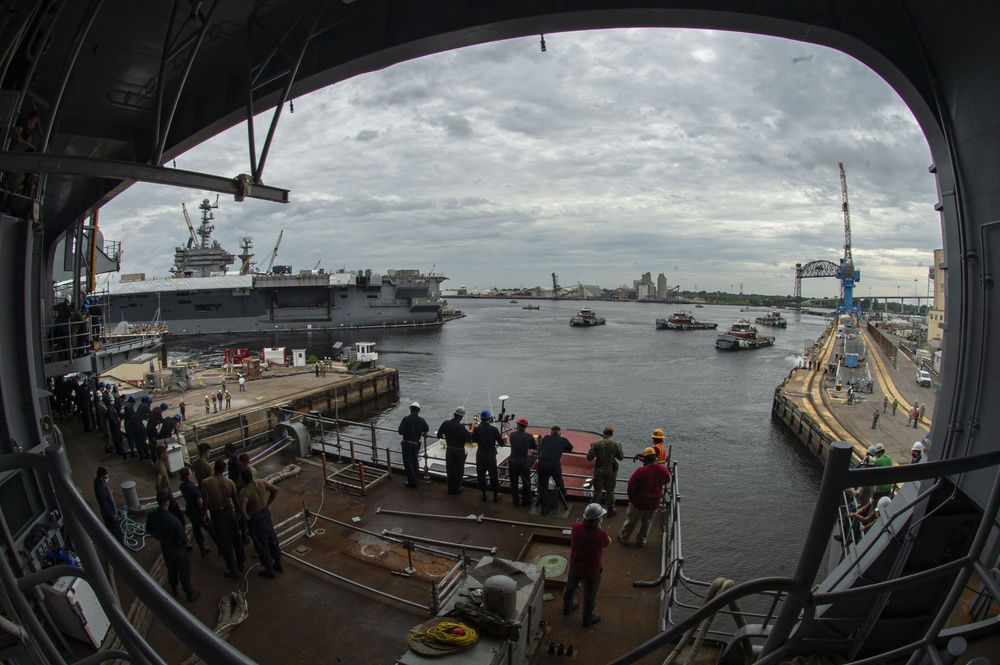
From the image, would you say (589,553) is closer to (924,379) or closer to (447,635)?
(447,635)

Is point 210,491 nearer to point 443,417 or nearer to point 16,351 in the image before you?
point 16,351

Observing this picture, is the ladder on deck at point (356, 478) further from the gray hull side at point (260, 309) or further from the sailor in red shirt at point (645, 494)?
the gray hull side at point (260, 309)

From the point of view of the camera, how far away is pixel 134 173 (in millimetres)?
4605

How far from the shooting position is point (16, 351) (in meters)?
5.57

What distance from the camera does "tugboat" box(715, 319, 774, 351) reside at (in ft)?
207

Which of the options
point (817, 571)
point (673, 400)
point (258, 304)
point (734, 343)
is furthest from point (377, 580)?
point (258, 304)

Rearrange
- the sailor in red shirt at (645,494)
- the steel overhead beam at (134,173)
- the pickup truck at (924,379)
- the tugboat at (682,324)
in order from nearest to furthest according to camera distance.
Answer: the steel overhead beam at (134,173), the sailor in red shirt at (645,494), the pickup truck at (924,379), the tugboat at (682,324)

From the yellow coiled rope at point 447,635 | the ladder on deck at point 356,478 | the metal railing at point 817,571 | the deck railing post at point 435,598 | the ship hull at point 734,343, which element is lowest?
the ship hull at point 734,343

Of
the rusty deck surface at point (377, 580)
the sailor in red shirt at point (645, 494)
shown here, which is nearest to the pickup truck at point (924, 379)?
the rusty deck surface at point (377, 580)

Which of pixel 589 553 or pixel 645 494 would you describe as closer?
pixel 589 553

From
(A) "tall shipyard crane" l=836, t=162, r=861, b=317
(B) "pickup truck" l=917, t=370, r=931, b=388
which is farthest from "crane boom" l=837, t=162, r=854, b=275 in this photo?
(B) "pickup truck" l=917, t=370, r=931, b=388

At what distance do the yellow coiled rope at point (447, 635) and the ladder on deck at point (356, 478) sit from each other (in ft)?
16.1

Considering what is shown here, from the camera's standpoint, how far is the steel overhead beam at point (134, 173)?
4039 mm

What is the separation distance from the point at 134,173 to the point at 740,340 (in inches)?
2661
